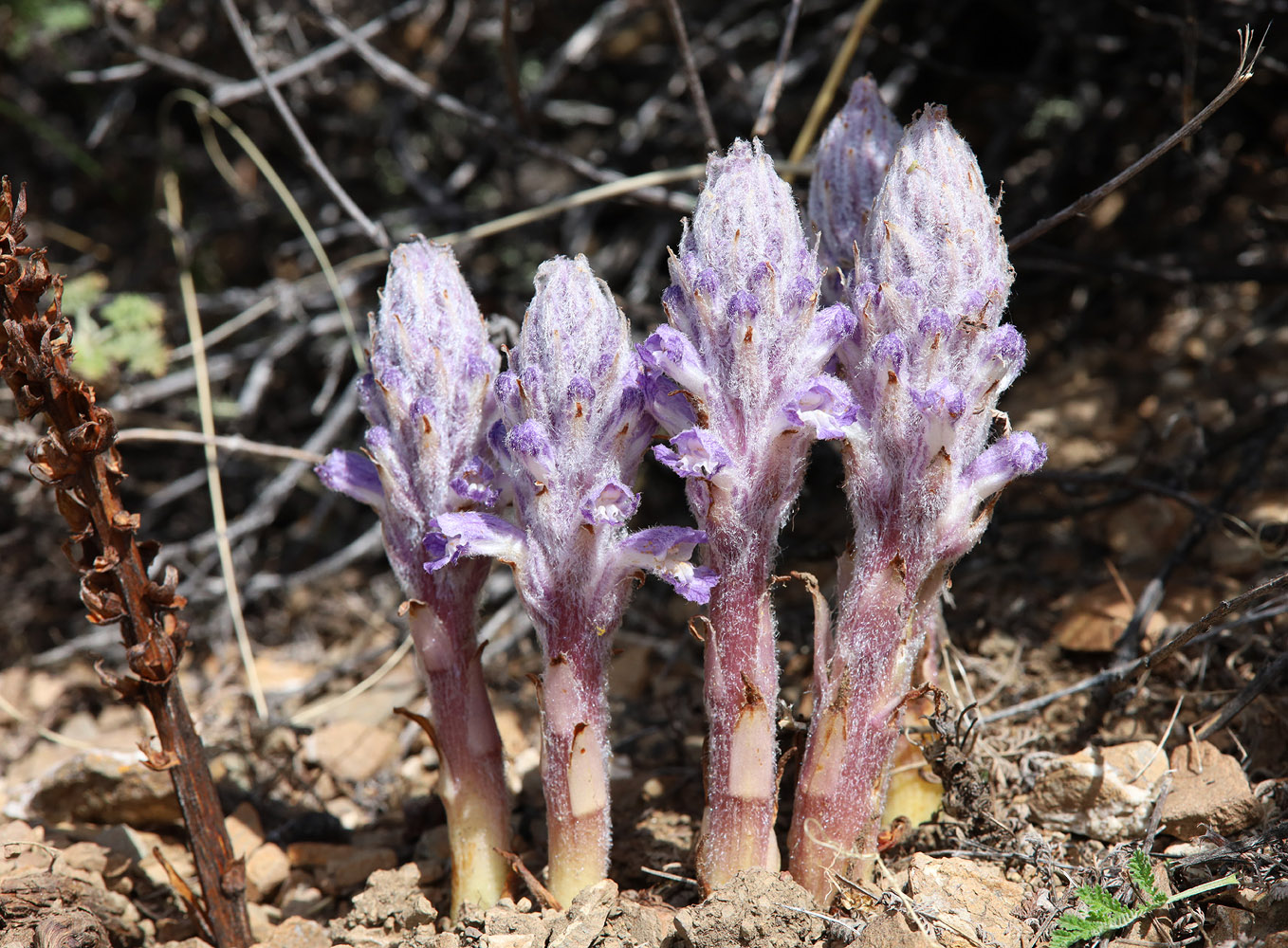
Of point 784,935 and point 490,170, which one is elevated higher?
point 490,170

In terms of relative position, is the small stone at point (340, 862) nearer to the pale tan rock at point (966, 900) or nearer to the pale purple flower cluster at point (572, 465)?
the pale purple flower cluster at point (572, 465)

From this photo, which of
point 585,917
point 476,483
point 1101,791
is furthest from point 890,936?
point 476,483

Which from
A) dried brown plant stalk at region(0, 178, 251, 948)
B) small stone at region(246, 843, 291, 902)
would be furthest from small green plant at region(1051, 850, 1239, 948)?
small stone at region(246, 843, 291, 902)

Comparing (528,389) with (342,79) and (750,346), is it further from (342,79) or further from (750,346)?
(342,79)

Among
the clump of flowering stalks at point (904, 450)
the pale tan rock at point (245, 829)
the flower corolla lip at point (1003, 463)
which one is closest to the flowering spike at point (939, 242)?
the clump of flowering stalks at point (904, 450)

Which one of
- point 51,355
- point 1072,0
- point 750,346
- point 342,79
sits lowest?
point 750,346

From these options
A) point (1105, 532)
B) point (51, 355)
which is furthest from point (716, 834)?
point (1105, 532)
